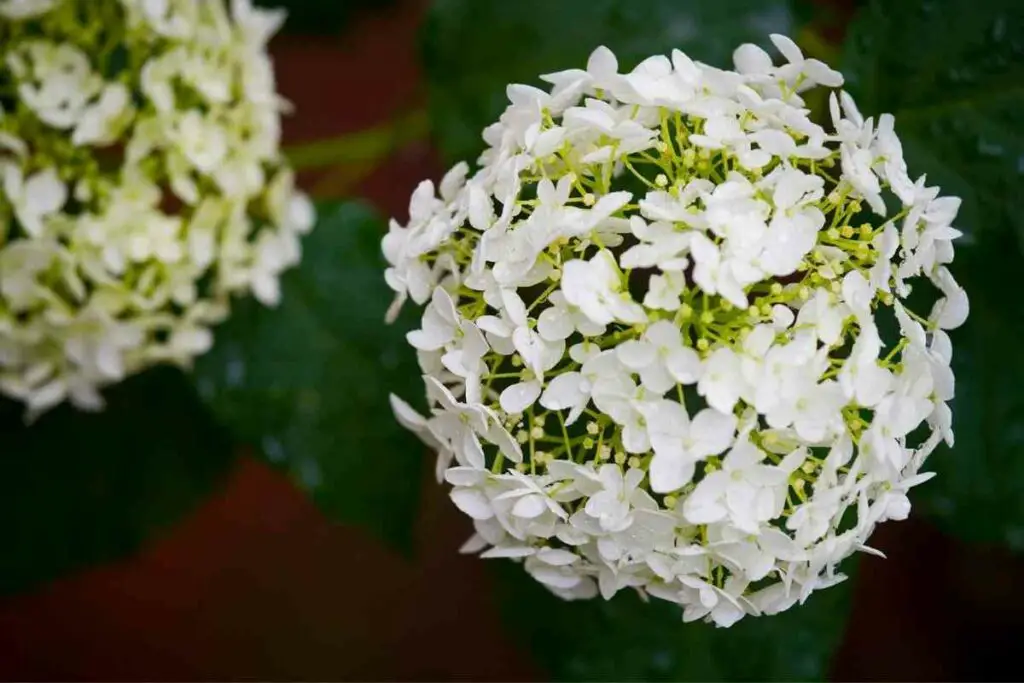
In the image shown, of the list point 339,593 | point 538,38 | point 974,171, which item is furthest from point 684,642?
point 339,593

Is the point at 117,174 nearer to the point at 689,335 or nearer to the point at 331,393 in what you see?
the point at 331,393

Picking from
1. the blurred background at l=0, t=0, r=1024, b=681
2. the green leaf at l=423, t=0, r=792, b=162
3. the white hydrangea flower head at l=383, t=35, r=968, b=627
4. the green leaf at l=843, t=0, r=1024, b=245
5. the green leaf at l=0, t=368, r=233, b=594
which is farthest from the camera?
the blurred background at l=0, t=0, r=1024, b=681

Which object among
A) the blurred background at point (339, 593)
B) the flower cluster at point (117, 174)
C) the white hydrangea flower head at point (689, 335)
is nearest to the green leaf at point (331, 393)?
the flower cluster at point (117, 174)

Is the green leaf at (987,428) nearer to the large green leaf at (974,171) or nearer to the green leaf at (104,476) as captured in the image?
the large green leaf at (974,171)

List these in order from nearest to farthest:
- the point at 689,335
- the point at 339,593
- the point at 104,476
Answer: the point at 689,335, the point at 104,476, the point at 339,593

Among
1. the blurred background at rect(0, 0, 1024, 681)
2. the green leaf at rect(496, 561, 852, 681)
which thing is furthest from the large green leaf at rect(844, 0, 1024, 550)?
the blurred background at rect(0, 0, 1024, 681)

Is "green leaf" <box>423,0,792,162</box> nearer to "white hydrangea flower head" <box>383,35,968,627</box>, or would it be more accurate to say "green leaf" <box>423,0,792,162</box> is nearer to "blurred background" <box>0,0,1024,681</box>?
"blurred background" <box>0,0,1024,681</box>
